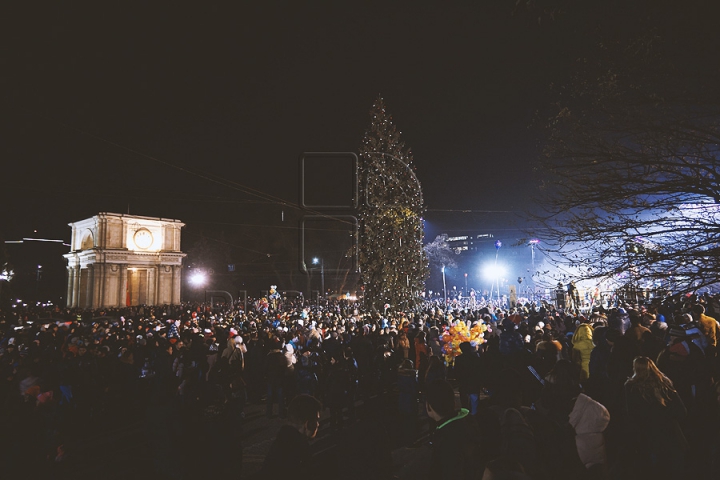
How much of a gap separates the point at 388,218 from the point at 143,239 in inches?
1948

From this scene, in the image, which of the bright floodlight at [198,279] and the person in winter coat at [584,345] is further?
the bright floodlight at [198,279]

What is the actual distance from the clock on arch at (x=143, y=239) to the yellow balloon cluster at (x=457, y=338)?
58.0 metres

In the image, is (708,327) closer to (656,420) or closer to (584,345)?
(584,345)

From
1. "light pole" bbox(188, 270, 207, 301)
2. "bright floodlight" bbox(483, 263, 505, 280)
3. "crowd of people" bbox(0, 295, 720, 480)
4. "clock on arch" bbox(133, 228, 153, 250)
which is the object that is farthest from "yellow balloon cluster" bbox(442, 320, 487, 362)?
"bright floodlight" bbox(483, 263, 505, 280)

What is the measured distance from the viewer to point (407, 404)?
848cm

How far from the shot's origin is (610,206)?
5594 mm

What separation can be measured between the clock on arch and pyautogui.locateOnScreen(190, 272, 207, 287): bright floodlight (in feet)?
26.2

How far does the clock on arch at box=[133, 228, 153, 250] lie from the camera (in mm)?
59862

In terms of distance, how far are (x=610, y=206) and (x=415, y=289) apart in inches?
727

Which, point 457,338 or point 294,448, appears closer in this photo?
point 294,448

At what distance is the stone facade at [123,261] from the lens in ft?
183

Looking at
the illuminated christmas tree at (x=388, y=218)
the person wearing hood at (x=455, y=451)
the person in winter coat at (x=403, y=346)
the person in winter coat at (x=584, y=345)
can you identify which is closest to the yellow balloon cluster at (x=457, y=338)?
the person in winter coat at (x=403, y=346)

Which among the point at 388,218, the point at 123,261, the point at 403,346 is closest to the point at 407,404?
the point at 403,346

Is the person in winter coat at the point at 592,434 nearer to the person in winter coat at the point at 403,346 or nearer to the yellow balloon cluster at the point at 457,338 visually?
the person in winter coat at the point at 403,346
